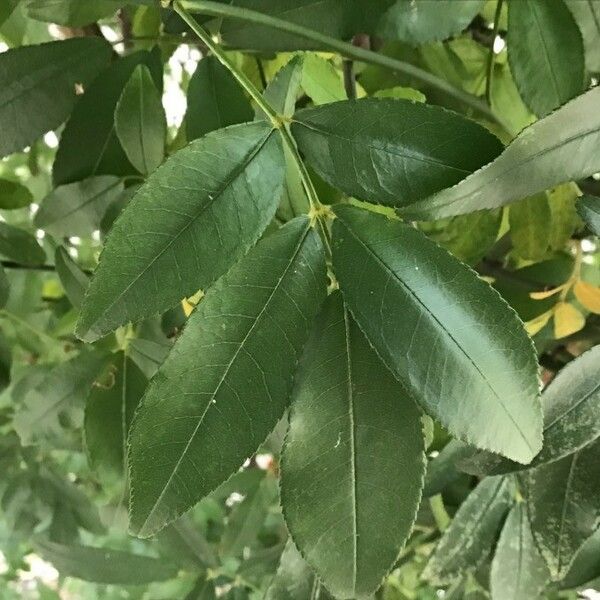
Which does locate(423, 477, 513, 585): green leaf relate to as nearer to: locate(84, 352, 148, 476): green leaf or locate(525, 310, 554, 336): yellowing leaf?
locate(525, 310, 554, 336): yellowing leaf

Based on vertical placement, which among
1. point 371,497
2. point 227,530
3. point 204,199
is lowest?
point 227,530

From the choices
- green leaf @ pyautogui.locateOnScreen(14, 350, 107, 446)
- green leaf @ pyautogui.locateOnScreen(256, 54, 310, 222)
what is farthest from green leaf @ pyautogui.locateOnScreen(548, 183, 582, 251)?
green leaf @ pyautogui.locateOnScreen(14, 350, 107, 446)

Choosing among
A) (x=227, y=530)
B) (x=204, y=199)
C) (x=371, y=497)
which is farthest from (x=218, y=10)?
(x=227, y=530)

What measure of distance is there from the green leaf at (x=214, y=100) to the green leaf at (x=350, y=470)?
18 cm

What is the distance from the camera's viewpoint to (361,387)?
313 millimetres

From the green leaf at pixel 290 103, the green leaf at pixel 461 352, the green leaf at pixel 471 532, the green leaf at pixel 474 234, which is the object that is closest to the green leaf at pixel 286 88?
the green leaf at pixel 290 103

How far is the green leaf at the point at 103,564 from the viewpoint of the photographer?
718 millimetres

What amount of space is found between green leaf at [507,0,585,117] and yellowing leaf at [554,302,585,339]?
7.0 inches

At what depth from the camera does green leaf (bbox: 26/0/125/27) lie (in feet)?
1.26

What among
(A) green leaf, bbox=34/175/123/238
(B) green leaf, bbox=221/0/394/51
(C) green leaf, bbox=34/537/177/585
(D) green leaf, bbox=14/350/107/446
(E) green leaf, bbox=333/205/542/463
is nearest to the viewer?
(E) green leaf, bbox=333/205/542/463

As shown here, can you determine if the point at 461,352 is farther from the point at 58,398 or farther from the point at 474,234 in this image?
the point at 58,398

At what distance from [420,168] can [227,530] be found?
1.94 feet

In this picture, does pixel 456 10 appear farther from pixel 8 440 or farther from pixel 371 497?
pixel 8 440

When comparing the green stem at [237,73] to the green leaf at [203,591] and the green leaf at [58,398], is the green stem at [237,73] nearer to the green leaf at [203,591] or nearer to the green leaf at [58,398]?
the green leaf at [58,398]
